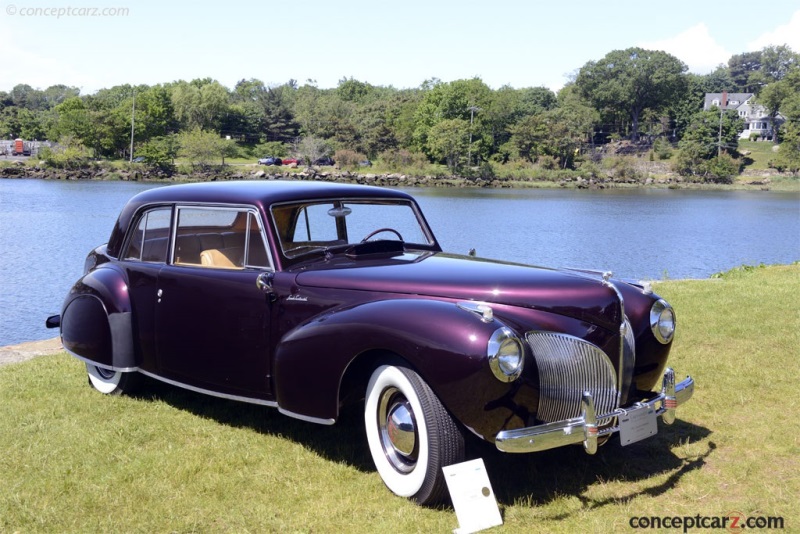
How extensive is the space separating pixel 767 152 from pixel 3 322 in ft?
394

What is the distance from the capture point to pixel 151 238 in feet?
18.8

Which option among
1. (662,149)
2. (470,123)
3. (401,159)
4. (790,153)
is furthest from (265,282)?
(662,149)

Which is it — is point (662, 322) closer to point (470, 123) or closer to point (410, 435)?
point (410, 435)

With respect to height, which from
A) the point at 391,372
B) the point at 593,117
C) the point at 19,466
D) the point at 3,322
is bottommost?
the point at 3,322

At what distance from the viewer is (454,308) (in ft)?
12.9

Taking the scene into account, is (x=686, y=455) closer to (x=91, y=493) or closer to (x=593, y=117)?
(x=91, y=493)

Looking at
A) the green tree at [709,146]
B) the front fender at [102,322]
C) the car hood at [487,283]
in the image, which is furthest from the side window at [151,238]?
the green tree at [709,146]

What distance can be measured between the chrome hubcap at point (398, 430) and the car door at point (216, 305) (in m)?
0.92

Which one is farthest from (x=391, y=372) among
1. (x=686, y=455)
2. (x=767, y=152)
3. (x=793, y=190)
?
(x=767, y=152)

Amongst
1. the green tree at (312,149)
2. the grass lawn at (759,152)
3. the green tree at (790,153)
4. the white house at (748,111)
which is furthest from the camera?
the white house at (748,111)

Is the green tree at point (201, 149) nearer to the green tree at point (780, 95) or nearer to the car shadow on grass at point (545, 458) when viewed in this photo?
the car shadow on grass at point (545, 458)

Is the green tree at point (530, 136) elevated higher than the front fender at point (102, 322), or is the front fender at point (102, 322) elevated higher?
the green tree at point (530, 136)

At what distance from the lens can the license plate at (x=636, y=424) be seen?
3.95 m

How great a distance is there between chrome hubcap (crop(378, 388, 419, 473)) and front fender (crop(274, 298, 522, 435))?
257 millimetres
